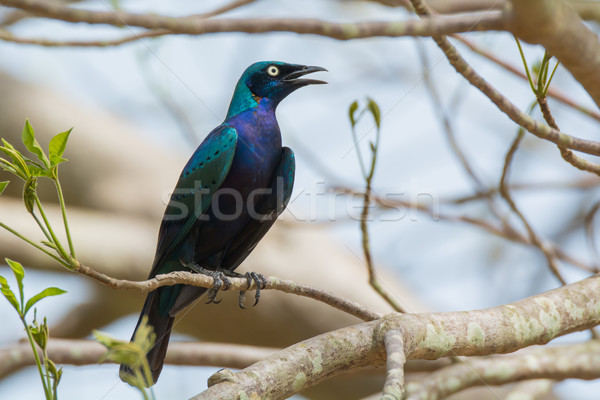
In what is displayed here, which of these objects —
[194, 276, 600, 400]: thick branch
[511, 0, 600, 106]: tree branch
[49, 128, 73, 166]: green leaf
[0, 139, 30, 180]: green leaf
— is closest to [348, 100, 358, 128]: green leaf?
[194, 276, 600, 400]: thick branch

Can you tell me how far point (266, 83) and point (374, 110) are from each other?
5.81 ft

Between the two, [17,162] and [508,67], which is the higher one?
[508,67]

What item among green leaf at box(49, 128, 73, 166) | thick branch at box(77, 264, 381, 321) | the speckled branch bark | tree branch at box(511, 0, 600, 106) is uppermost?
tree branch at box(511, 0, 600, 106)

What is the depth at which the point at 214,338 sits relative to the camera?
5750 millimetres

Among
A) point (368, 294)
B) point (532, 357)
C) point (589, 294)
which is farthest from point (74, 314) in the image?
point (589, 294)

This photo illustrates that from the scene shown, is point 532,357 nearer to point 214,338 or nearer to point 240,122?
point 240,122

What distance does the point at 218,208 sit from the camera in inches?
161

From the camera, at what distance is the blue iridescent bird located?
402cm

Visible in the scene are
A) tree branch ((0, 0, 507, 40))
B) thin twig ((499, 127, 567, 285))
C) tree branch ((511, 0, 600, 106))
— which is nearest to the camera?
tree branch ((511, 0, 600, 106))

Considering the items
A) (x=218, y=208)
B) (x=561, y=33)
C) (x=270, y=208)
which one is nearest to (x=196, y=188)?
(x=218, y=208)

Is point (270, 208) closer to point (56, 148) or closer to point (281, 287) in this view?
point (281, 287)

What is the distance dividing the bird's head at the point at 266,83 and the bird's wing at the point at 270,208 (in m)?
0.53

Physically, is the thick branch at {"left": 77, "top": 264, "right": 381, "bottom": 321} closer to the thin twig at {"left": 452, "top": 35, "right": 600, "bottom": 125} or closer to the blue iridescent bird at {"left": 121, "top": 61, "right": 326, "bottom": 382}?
the blue iridescent bird at {"left": 121, "top": 61, "right": 326, "bottom": 382}

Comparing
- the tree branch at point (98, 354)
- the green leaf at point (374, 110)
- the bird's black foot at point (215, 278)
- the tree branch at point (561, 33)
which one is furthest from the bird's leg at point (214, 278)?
the tree branch at point (561, 33)
